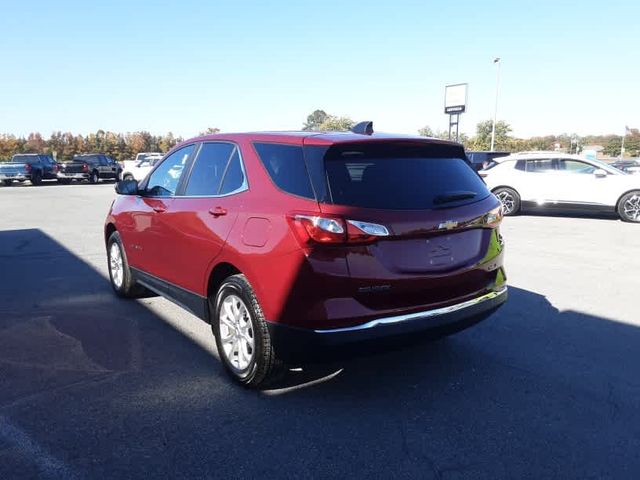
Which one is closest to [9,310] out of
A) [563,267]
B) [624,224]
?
[563,267]

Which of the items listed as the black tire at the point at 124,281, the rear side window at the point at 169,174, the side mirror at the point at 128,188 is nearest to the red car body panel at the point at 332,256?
the rear side window at the point at 169,174

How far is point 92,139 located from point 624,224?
57.9 meters

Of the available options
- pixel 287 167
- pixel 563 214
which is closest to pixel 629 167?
pixel 563 214

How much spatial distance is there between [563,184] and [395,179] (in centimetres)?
1140

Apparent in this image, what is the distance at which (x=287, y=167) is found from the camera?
338 centimetres

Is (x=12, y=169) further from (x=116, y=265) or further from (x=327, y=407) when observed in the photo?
(x=327, y=407)

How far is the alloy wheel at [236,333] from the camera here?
3506 millimetres

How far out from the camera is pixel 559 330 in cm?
475

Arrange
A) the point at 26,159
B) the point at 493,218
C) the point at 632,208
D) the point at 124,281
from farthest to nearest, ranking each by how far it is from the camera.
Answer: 1. the point at 26,159
2. the point at 632,208
3. the point at 124,281
4. the point at 493,218

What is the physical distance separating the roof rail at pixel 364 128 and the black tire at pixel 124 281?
293 cm

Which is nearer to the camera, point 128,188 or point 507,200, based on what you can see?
point 128,188

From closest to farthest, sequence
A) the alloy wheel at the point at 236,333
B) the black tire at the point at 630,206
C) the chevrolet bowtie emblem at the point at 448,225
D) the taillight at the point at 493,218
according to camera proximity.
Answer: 1. the chevrolet bowtie emblem at the point at 448,225
2. the alloy wheel at the point at 236,333
3. the taillight at the point at 493,218
4. the black tire at the point at 630,206

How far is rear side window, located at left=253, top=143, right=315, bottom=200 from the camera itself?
321 cm

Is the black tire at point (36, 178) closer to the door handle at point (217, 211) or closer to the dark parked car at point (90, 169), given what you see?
the dark parked car at point (90, 169)
